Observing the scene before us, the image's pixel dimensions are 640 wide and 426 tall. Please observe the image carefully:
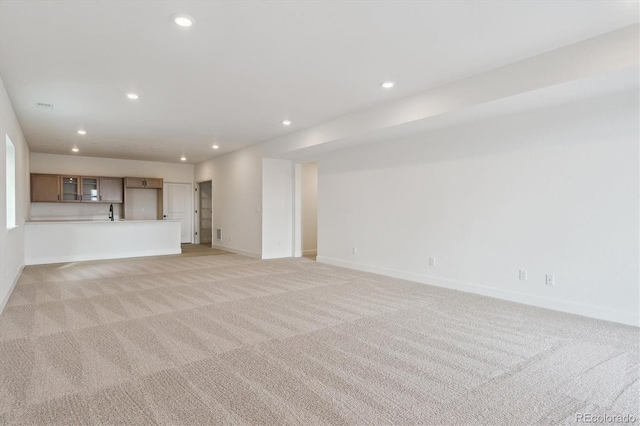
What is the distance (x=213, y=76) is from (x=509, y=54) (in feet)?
10.4

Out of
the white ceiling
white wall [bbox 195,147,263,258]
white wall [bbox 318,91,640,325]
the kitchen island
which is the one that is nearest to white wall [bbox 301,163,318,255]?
white wall [bbox 195,147,263,258]

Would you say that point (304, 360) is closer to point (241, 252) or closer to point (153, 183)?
point (241, 252)

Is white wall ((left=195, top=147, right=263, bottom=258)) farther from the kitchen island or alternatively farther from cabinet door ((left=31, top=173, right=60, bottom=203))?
cabinet door ((left=31, top=173, right=60, bottom=203))

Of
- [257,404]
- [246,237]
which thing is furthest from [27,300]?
[246,237]

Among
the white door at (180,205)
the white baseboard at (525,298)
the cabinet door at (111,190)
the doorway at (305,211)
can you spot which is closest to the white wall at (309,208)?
the doorway at (305,211)

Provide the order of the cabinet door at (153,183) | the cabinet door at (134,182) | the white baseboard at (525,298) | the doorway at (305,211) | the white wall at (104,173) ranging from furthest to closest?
the cabinet door at (153,183) < the cabinet door at (134,182) < the white wall at (104,173) < the doorway at (305,211) < the white baseboard at (525,298)

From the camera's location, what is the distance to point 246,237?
350 inches

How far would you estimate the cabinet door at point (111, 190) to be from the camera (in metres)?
10.1

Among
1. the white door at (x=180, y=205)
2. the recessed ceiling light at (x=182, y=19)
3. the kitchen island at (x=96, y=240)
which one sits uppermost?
the recessed ceiling light at (x=182, y=19)

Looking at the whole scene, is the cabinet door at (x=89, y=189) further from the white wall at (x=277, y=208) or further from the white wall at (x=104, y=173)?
the white wall at (x=277, y=208)

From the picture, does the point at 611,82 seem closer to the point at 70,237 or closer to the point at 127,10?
the point at 127,10

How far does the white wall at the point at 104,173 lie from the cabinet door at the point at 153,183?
1.08ft

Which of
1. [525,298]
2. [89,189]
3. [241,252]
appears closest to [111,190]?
[89,189]

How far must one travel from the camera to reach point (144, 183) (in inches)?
418
